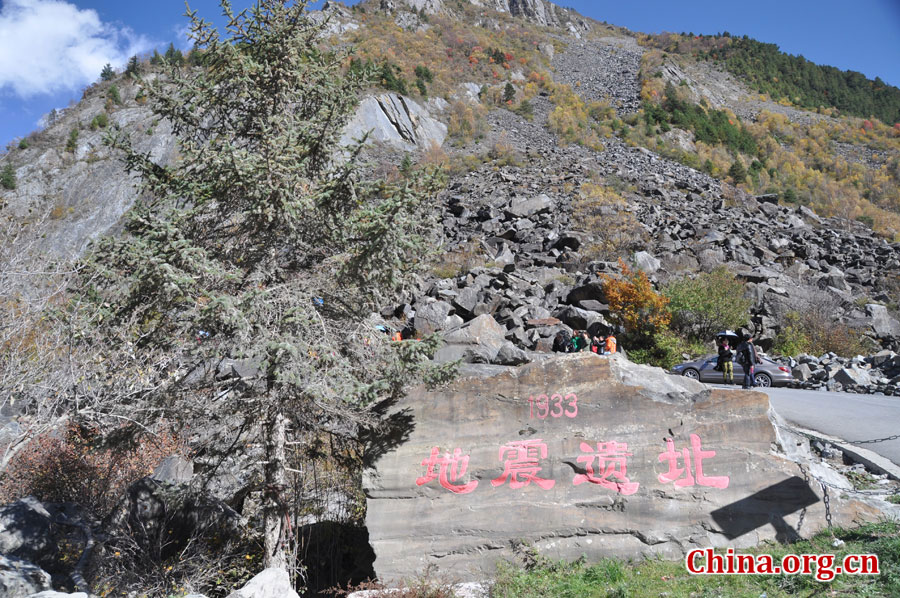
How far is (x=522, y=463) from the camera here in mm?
7137

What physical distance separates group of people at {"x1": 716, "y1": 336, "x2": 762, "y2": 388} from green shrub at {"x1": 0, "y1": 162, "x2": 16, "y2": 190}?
130 feet

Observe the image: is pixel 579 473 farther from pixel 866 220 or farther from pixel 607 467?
pixel 866 220

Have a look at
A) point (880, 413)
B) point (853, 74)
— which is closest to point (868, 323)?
point (880, 413)

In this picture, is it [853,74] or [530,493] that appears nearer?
[530,493]

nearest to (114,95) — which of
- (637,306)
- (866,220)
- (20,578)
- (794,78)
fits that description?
(637,306)

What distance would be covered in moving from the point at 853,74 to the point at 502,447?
381ft

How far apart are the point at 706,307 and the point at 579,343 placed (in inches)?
265

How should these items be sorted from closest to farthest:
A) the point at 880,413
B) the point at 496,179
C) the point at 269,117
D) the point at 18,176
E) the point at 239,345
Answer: the point at 239,345 → the point at 269,117 → the point at 880,413 → the point at 18,176 → the point at 496,179

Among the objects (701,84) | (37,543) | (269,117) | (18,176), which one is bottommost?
(37,543)

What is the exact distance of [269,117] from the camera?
266 inches

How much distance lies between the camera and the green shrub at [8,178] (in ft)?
105

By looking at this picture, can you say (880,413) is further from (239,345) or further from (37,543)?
(37,543)

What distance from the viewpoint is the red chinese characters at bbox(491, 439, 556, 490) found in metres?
7.05

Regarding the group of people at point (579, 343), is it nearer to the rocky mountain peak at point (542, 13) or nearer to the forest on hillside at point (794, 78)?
the forest on hillside at point (794, 78)
